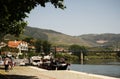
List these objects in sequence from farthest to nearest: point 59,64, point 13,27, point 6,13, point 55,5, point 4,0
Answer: point 59,64, point 13,27, point 55,5, point 6,13, point 4,0

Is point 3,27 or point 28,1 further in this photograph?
point 3,27

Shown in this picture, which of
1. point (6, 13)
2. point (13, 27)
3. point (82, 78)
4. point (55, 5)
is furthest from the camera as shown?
point (13, 27)

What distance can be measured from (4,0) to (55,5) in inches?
205

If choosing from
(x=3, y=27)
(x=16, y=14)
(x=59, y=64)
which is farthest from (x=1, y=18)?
(x=59, y=64)

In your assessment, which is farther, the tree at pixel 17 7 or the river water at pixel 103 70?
the river water at pixel 103 70

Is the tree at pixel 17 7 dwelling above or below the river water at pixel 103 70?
above

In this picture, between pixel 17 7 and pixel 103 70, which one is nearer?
pixel 17 7

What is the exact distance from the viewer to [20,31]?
146ft

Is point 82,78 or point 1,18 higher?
point 1,18

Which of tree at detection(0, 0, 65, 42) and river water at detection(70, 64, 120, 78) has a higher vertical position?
tree at detection(0, 0, 65, 42)

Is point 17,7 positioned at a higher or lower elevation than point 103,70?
higher

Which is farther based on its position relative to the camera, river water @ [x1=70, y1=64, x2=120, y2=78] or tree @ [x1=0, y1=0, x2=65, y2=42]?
river water @ [x1=70, y1=64, x2=120, y2=78]

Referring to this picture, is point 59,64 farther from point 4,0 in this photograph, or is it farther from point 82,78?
point 4,0

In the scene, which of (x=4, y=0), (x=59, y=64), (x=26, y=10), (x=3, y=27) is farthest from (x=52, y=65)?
(x=4, y=0)
